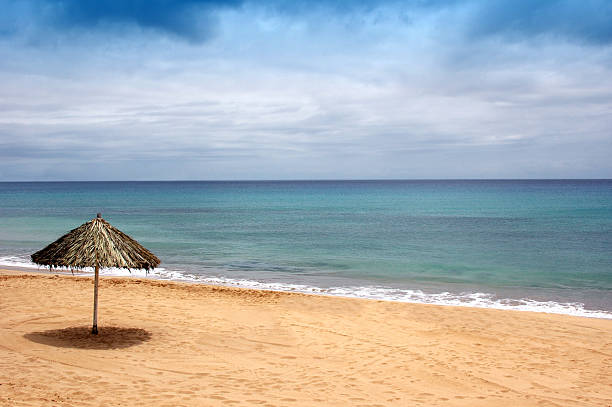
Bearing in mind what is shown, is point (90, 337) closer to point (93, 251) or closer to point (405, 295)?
point (93, 251)

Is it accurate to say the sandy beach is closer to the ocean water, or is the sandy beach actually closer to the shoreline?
the shoreline

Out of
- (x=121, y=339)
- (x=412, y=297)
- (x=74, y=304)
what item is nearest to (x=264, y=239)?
(x=412, y=297)

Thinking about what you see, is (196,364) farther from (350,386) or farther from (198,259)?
(198,259)

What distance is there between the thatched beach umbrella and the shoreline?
773 cm

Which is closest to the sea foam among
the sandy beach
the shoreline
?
the shoreline

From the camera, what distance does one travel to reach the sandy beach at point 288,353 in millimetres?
7732

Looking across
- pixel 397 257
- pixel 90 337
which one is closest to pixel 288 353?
pixel 90 337

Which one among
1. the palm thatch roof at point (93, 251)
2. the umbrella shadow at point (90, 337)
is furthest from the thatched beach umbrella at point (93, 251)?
the umbrella shadow at point (90, 337)

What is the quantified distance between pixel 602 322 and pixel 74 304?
48.7ft

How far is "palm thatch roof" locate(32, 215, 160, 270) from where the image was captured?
923 centimetres

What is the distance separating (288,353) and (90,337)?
4393 mm

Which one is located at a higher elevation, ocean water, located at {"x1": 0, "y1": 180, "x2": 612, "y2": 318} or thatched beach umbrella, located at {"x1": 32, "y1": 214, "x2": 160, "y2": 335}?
thatched beach umbrella, located at {"x1": 32, "y1": 214, "x2": 160, "y2": 335}

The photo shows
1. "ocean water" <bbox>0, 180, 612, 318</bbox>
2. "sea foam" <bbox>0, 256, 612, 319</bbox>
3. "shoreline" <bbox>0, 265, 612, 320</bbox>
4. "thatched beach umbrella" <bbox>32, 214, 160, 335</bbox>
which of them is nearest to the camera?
"thatched beach umbrella" <bbox>32, 214, 160, 335</bbox>

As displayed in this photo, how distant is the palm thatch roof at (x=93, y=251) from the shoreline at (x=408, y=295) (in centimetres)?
775
